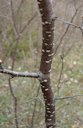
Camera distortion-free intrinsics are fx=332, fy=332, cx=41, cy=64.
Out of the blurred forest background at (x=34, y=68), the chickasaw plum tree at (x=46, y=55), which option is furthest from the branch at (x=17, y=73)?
the blurred forest background at (x=34, y=68)

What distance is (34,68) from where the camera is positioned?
11.1ft

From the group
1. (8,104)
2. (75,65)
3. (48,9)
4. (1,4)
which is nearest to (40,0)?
(48,9)

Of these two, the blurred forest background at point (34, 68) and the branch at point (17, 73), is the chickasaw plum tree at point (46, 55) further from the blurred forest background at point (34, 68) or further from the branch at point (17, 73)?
the blurred forest background at point (34, 68)

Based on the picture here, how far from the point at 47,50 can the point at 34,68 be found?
1534mm

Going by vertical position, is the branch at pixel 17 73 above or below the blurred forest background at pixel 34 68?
above

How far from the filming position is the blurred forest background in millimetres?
2998

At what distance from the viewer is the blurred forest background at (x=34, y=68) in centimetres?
300

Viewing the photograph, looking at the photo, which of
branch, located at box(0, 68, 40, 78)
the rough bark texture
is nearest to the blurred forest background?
the rough bark texture

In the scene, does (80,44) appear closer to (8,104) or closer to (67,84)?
(67,84)

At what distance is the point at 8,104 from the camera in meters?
3.29

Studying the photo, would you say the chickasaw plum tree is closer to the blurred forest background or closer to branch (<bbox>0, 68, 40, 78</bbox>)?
branch (<bbox>0, 68, 40, 78</bbox>)

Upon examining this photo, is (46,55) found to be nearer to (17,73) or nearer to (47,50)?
(47,50)

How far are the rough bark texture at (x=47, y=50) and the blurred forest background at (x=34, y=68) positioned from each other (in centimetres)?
34

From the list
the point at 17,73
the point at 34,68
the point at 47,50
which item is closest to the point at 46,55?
the point at 47,50
